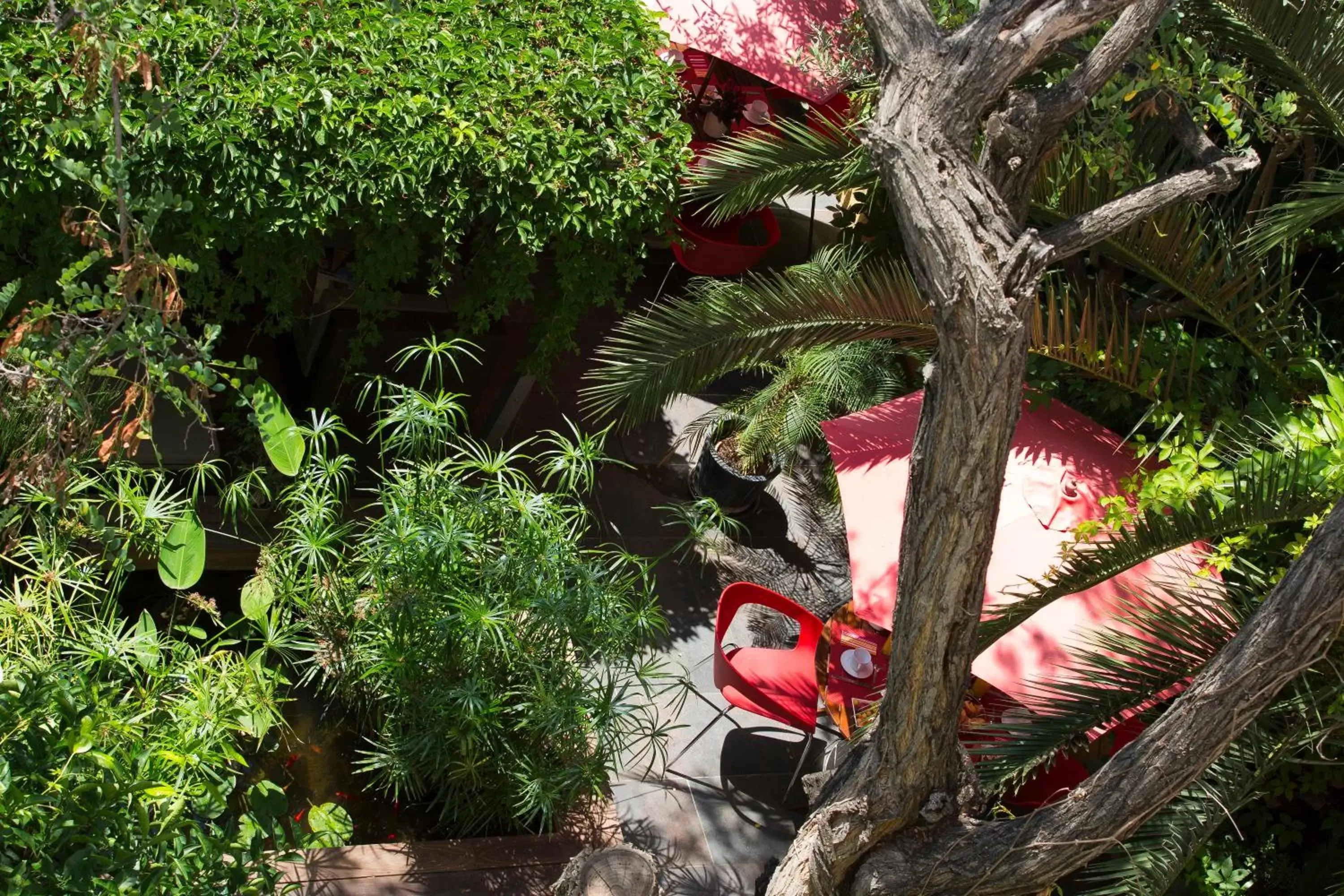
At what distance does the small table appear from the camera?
5.26 metres

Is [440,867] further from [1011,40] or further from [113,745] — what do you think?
[1011,40]

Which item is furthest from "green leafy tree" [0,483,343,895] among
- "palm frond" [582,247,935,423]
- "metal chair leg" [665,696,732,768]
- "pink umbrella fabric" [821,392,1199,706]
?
"pink umbrella fabric" [821,392,1199,706]

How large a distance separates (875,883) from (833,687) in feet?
5.36

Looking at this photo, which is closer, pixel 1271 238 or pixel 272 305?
pixel 1271 238

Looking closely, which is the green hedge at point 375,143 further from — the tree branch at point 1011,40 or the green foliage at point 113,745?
the tree branch at point 1011,40

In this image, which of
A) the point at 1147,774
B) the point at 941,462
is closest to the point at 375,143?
the point at 941,462

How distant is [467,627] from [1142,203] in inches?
102

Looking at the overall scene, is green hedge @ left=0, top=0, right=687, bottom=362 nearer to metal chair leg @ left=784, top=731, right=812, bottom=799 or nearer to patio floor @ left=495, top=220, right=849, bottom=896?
patio floor @ left=495, top=220, right=849, bottom=896

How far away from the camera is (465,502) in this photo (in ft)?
15.3

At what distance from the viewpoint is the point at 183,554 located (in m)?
4.46

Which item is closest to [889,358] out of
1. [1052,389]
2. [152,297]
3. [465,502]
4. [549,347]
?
[1052,389]

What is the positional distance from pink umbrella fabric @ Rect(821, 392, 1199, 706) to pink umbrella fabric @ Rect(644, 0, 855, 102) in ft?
7.40

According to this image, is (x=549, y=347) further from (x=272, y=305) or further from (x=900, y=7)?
(x=900, y=7)

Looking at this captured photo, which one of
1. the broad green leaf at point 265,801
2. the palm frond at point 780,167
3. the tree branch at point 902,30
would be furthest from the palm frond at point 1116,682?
the palm frond at point 780,167
